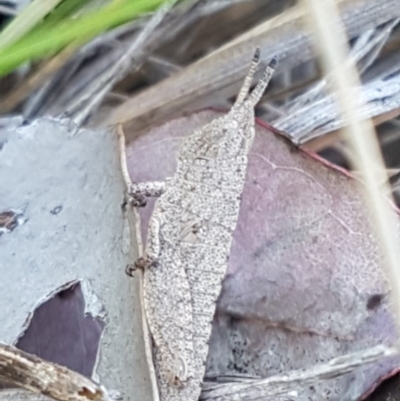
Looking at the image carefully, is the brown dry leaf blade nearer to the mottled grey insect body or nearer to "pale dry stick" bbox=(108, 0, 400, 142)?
the mottled grey insect body

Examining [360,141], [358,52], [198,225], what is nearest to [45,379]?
[198,225]

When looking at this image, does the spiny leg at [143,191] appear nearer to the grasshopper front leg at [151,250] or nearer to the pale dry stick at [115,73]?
the grasshopper front leg at [151,250]

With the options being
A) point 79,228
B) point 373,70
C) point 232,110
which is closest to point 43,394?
point 79,228

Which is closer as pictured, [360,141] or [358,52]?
[360,141]

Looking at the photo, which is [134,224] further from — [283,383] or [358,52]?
[358,52]

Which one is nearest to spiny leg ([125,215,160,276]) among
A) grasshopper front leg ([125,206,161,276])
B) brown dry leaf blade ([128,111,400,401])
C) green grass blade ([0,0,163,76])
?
grasshopper front leg ([125,206,161,276])

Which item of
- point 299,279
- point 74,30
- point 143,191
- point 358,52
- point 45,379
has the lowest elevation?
point 45,379
